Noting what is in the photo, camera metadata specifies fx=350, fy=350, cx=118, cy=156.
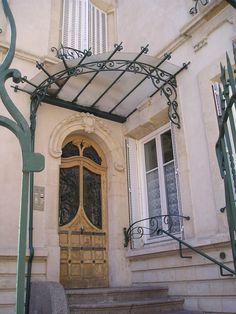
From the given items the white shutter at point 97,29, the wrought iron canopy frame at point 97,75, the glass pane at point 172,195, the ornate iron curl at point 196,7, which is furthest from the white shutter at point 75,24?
the glass pane at point 172,195

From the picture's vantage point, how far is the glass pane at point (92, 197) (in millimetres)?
6223

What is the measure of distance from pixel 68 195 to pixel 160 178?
162 centimetres

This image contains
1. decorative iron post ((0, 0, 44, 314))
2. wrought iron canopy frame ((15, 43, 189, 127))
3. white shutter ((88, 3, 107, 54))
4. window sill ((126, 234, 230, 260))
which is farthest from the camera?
white shutter ((88, 3, 107, 54))

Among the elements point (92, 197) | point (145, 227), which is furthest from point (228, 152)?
point (92, 197)

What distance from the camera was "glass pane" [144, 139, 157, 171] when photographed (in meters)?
6.40

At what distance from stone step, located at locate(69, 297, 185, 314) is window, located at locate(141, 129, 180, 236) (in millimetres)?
1115

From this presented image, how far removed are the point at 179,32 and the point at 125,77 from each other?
116 cm

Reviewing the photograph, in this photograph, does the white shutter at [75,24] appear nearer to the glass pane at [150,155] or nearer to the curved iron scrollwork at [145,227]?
the glass pane at [150,155]

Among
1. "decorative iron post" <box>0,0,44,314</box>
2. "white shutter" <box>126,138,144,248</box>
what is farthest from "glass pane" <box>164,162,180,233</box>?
"decorative iron post" <box>0,0,44,314</box>

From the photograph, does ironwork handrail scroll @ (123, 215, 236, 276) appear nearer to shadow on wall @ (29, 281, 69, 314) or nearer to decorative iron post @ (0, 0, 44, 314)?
shadow on wall @ (29, 281, 69, 314)

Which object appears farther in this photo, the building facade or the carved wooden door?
the carved wooden door

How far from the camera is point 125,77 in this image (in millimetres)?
5996

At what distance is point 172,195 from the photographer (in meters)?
5.76

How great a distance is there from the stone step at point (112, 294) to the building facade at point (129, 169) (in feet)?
0.98
